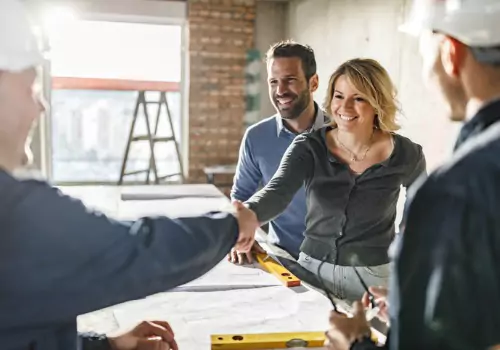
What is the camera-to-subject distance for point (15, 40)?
81 centimetres

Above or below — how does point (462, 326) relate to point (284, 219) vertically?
above

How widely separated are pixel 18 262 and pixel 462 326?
60cm

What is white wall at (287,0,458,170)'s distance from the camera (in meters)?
3.41

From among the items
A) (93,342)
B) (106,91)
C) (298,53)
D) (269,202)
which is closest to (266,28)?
(106,91)

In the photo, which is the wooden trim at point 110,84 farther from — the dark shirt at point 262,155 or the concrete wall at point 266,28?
the dark shirt at point 262,155

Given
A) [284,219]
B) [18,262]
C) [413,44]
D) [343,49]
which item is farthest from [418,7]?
[343,49]

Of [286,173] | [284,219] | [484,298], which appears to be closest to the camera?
[484,298]

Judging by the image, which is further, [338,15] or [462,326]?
[338,15]

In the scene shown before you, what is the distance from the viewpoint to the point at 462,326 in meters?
0.68

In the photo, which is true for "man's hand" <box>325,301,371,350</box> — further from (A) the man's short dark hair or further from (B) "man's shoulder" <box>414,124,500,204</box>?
(A) the man's short dark hair

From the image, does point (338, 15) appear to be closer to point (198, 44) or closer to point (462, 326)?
point (198, 44)

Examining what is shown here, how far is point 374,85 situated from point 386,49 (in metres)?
2.27

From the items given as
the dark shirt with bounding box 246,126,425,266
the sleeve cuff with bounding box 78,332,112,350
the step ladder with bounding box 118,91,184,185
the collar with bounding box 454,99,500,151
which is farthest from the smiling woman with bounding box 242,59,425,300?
the step ladder with bounding box 118,91,184,185

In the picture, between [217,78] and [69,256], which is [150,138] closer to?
[217,78]
